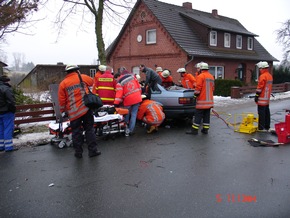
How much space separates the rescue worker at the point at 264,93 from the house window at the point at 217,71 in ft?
52.5

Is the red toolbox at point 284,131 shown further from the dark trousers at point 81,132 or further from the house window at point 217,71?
the house window at point 217,71

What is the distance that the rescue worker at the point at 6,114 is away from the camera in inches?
260

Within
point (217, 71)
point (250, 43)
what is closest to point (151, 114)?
point (217, 71)

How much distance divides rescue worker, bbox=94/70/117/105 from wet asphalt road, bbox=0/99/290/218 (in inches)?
63.3

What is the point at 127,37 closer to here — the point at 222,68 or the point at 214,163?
the point at 222,68

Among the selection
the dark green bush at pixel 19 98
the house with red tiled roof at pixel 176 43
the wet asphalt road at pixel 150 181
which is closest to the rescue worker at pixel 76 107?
the wet asphalt road at pixel 150 181

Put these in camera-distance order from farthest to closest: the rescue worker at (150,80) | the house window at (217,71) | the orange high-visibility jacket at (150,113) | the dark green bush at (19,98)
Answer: the house window at (217,71)
the dark green bush at (19,98)
the rescue worker at (150,80)
the orange high-visibility jacket at (150,113)

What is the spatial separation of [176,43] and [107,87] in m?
14.6

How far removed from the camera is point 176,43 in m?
21.9

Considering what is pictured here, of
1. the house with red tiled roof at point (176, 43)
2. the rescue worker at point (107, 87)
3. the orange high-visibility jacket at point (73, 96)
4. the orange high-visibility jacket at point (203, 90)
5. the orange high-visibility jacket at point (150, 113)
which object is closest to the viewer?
the orange high-visibility jacket at point (73, 96)

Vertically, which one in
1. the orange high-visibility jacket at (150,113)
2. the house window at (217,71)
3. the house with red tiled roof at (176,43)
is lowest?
the orange high-visibility jacket at (150,113)

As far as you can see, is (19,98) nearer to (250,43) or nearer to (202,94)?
(202,94)

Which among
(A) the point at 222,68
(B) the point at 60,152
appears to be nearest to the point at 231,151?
(B) the point at 60,152

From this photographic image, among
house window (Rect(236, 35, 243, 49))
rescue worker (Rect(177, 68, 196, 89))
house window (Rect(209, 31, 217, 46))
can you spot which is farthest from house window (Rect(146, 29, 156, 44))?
rescue worker (Rect(177, 68, 196, 89))
